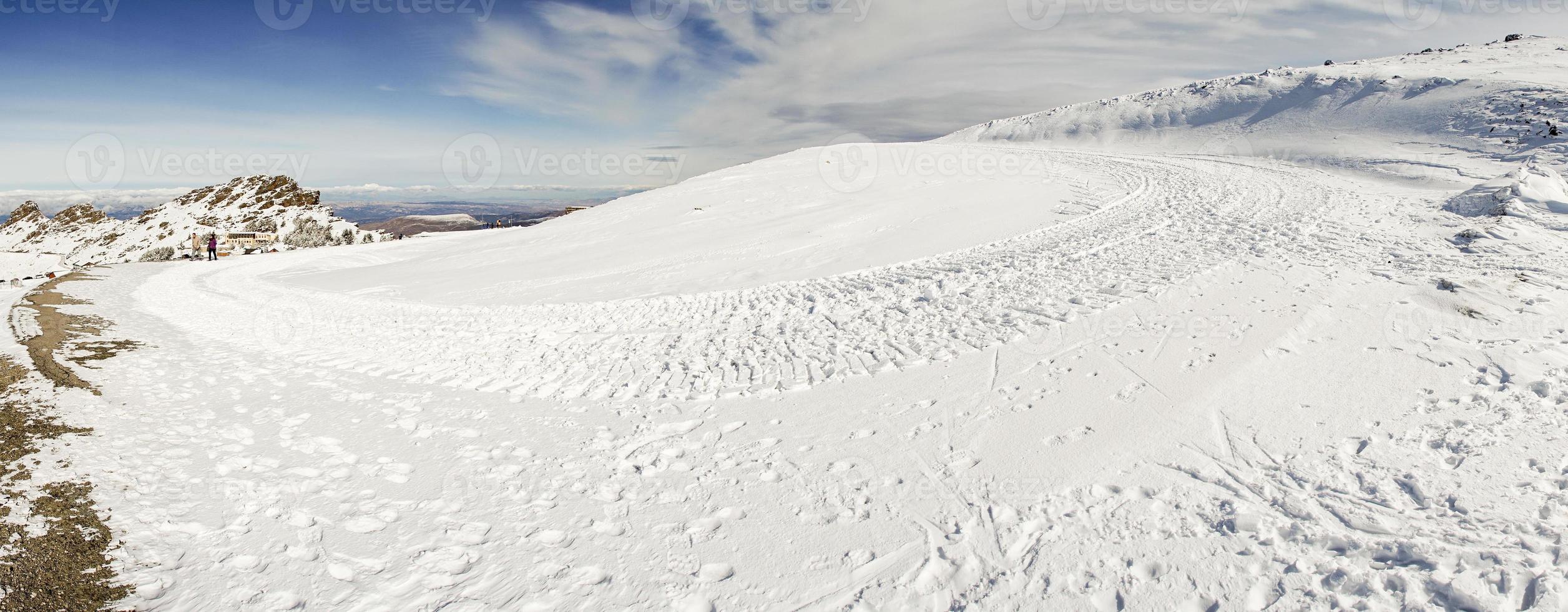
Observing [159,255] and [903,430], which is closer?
[903,430]

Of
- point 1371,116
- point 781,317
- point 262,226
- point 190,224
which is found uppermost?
point 1371,116

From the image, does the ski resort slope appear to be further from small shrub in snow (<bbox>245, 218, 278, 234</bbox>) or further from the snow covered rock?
small shrub in snow (<bbox>245, 218, 278, 234</bbox>)

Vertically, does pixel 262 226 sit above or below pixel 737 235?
above

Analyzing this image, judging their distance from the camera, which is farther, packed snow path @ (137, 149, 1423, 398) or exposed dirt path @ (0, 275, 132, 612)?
packed snow path @ (137, 149, 1423, 398)

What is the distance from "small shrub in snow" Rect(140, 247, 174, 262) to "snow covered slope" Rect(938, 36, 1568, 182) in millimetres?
48989

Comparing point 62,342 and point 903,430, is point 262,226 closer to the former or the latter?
point 62,342

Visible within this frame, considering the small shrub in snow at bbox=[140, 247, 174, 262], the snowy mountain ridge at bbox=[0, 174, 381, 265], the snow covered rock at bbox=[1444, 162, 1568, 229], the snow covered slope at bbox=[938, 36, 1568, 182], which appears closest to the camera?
the snow covered rock at bbox=[1444, 162, 1568, 229]

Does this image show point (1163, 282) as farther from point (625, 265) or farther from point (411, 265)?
point (411, 265)

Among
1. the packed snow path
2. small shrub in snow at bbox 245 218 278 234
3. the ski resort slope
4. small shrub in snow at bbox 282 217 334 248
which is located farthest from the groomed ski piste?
small shrub in snow at bbox 245 218 278 234

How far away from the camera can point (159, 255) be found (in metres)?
27.7

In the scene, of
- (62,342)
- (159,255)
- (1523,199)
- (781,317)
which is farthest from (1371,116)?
(159,255)

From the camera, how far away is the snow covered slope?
18359mm

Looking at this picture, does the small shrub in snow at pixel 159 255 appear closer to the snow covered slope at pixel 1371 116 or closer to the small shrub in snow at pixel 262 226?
the small shrub in snow at pixel 262 226

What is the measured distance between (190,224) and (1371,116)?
192ft
